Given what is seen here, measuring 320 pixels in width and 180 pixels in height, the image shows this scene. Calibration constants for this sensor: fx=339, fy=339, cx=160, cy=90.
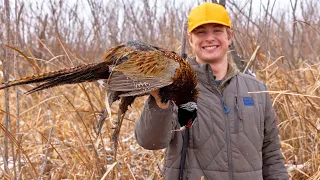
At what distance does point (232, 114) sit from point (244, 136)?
0.13 m

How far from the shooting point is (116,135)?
1666mm

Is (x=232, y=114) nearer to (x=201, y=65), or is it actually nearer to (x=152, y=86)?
(x=201, y=65)

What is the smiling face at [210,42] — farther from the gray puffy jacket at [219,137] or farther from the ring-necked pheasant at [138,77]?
the ring-necked pheasant at [138,77]

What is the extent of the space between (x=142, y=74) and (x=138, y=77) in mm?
29

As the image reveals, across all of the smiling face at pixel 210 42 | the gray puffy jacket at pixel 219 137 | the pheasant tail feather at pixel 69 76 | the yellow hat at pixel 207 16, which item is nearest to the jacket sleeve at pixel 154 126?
the gray puffy jacket at pixel 219 137

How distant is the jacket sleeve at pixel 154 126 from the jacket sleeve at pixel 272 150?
0.61 metres

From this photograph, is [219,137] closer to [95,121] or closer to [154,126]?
[154,126]

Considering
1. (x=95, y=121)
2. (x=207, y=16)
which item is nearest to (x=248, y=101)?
(x=207, y=16)

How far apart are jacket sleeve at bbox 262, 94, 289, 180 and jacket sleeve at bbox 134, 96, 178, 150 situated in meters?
0.61

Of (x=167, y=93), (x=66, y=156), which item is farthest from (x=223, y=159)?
(x=66, y=156)

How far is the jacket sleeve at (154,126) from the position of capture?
150 cm

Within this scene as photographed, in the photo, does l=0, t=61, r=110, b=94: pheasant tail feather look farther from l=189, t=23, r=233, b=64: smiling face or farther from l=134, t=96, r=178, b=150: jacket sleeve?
l=189, t=23, r=233, b=64: smiling face

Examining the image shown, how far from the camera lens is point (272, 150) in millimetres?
1945

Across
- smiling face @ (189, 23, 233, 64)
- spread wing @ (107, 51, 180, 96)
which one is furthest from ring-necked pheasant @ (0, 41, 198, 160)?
smiling face @ (189, 23, 233, 64)
